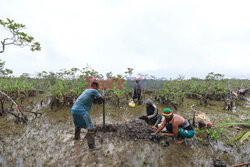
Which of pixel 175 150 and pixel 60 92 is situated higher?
pixel 60 92

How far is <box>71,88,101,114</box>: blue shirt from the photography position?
2.91m

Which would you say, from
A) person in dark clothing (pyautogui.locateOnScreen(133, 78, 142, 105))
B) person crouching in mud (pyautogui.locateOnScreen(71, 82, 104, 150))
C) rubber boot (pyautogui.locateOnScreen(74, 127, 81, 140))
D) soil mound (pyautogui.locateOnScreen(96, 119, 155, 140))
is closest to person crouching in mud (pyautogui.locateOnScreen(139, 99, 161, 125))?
soil mound (pyautogui.locateOnScreen(96, 119, 155, 140))

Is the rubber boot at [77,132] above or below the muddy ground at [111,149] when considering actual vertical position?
above

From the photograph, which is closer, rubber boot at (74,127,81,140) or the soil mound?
rubber boot at (74,127,81,140)

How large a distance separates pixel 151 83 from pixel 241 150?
690 centimetres

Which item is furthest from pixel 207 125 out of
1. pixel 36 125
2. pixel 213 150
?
pixel 36 125

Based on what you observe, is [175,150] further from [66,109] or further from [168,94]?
[66,109]

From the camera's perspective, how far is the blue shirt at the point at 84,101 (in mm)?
2914

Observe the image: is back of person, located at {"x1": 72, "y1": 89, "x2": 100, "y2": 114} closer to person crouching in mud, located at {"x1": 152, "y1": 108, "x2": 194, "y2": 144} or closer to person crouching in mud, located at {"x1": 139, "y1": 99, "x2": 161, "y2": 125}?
person crouching in mud, located at {"x1": 152, "y1": 108, "x2": 194, "y2": 144}

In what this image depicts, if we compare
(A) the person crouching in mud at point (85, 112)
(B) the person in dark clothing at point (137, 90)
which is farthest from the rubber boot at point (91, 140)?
(B) the person in dark clothing at point (137, 90)

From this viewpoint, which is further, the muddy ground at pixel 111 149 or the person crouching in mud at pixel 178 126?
the person crouching in mud at pixel 178 126

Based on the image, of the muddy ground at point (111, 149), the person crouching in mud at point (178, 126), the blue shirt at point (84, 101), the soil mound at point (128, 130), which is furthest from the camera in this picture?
the soil mound at point (128, 130)

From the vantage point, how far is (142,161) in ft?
9.01

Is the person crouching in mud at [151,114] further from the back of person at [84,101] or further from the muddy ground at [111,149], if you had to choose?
the back of person at [84,101]
